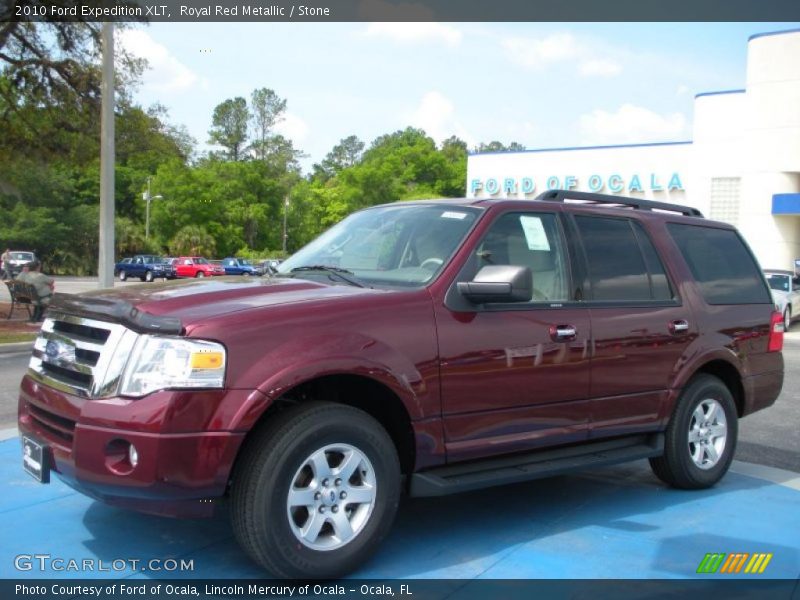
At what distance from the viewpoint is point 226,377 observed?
3.60 meters

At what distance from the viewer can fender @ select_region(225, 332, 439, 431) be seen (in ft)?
11.9

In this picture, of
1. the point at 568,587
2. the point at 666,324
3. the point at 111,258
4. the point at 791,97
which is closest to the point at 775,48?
the point at 791,97

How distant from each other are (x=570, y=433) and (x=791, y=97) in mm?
30048

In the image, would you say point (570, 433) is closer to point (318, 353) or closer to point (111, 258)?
point (318, 353)

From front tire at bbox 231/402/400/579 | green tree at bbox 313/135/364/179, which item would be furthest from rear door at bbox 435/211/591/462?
green tree at bbox 313/135/364/179

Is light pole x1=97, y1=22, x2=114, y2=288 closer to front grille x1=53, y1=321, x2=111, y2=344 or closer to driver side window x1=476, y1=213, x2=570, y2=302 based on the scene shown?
front grille x1=53, y1=321, x2=111, y2=344

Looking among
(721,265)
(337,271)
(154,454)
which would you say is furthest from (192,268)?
(154,454)

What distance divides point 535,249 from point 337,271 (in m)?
1.23

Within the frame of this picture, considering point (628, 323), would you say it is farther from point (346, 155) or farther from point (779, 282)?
point (346, 155)

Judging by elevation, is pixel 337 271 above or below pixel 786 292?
above

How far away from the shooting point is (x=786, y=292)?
21.0 metres

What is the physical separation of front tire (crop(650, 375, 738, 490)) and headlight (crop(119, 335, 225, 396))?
11.0 feet

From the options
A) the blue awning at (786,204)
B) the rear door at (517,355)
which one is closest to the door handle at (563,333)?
the rear door at (517,355)

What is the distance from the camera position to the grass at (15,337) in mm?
14191
